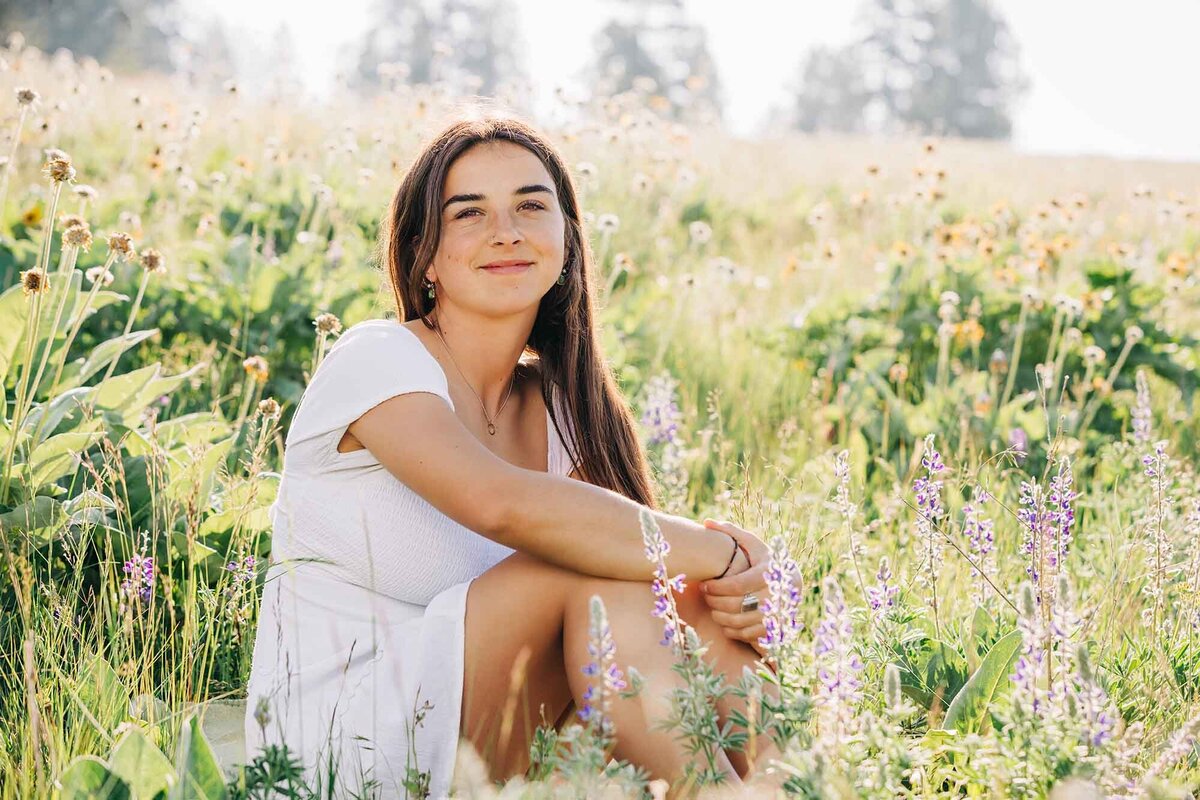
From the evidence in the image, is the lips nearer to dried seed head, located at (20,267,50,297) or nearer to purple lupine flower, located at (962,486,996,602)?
dried seed head, located at (20,267,50,297)

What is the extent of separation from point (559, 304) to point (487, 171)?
41 centimetres

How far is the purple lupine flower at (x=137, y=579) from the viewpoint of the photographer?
2.24 metres

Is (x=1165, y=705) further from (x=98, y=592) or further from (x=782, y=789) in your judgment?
(x=98, y=592)

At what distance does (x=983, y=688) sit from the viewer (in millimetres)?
2141

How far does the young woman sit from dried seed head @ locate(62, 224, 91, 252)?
58 cm

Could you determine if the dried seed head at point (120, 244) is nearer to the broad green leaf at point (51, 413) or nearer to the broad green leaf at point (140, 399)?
the broad green leaf at point (51, 413)

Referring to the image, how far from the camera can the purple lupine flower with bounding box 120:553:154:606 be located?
2.24 meters

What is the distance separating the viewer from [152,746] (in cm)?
171

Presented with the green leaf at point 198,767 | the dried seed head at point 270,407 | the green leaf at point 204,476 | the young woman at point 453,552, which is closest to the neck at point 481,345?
the young woman at point 453,552

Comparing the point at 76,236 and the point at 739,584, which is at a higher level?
the point at 76,236

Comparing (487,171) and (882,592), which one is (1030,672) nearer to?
(882,592)

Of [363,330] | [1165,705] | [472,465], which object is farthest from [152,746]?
[1165,705]

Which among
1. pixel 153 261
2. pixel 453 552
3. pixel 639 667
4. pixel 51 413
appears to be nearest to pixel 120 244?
pixel 153 261

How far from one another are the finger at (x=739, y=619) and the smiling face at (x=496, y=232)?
33.4 inches
